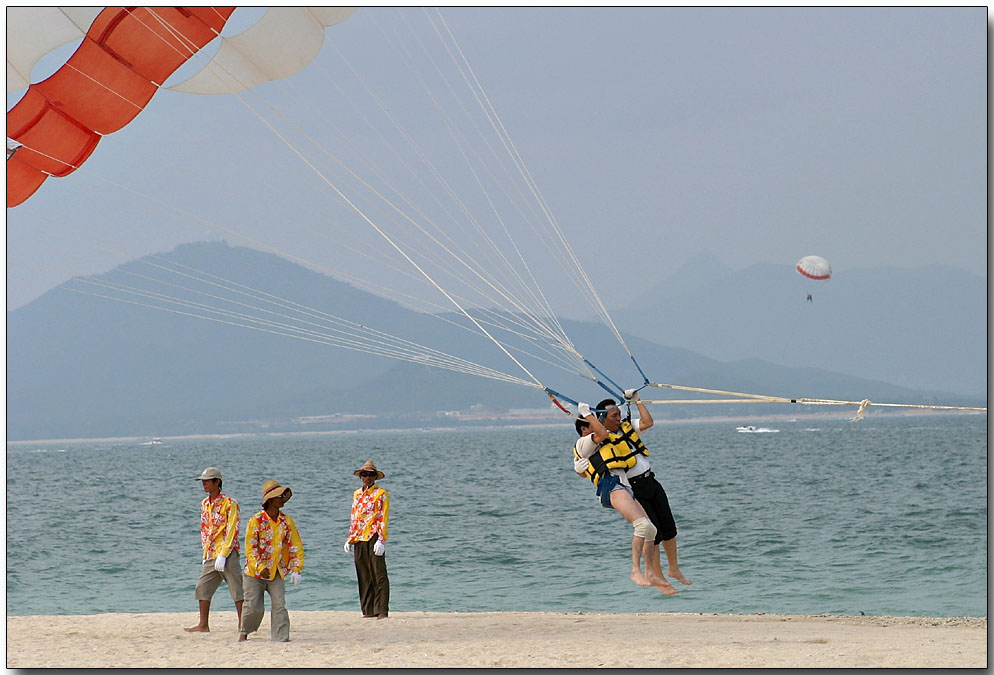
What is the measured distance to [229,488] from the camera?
44.3 meters

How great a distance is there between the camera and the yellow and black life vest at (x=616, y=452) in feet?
22.4

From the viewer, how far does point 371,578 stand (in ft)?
28.0

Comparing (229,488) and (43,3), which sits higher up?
(43,3)

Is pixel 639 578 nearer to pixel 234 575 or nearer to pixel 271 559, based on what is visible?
pixel 271 559

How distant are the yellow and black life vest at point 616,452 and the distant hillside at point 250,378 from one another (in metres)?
112

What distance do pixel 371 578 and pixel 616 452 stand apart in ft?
8.48

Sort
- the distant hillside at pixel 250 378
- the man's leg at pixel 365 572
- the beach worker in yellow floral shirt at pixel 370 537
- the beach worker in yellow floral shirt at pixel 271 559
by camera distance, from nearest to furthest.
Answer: the beach worker in yellow floral shirt at pixel 271 559 < the beach worker in yellow floral shirt at pixel 370 537 < the man's leg at pixel 365 572 < the distant hillside at pixel 250 378

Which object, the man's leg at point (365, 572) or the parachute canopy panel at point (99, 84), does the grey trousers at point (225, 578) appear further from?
the parachute canopy panel at point (99, 84)

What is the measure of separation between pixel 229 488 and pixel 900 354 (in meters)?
136

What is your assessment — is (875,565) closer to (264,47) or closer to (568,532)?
(568,532)

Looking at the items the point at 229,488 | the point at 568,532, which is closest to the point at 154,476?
the point at 229,488

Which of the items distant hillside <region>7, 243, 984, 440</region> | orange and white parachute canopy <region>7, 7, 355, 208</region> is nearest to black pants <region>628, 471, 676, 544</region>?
orange and white parachute canopy <region>7, 7, 355, 208</region>

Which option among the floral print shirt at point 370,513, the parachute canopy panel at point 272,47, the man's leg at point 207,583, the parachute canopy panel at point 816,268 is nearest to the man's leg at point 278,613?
the man's leg at point 207,583

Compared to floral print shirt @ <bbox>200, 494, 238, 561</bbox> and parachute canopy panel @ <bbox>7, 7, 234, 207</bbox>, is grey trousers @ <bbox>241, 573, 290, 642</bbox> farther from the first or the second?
parachute canopy panel @ <bbox>7, 7, 234, 207</bbox>
